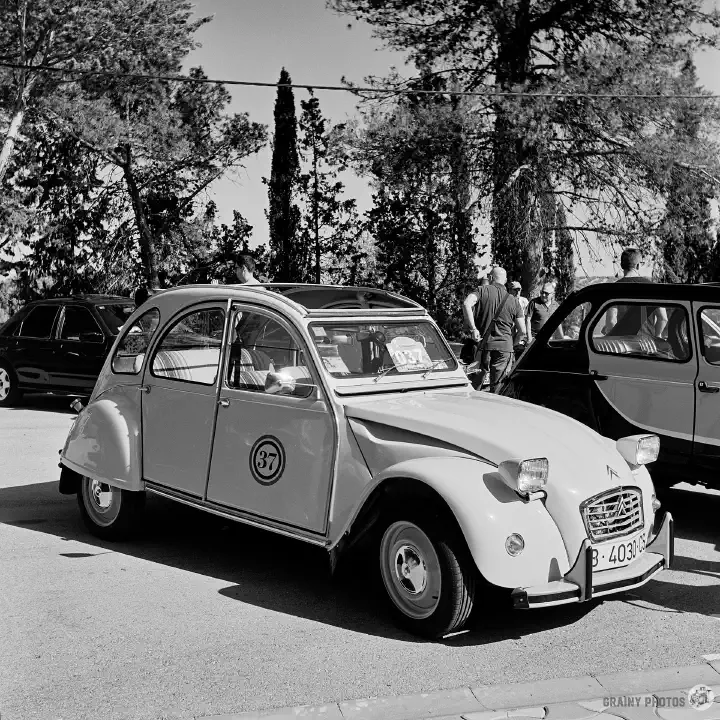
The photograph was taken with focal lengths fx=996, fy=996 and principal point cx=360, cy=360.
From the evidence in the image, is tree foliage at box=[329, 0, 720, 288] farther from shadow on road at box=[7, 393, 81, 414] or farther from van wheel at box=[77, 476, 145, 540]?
van wheel at box=[77, 476, 145, 540]

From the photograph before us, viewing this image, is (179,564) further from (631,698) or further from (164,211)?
(164,211)

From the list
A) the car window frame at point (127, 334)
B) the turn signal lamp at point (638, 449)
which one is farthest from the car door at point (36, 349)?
the turn signal lamp at point (638, 449)

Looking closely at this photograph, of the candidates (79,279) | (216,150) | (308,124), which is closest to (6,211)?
(79,279)

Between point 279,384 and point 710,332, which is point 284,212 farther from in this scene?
point 279,384

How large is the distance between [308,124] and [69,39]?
7007 mm

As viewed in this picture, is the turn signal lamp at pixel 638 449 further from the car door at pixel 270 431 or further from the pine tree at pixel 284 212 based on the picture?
the pine tree at pixel 284 212

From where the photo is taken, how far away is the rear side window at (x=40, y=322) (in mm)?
14266

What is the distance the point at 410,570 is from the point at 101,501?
2.70m

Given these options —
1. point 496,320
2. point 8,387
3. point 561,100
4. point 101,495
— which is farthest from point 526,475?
point 561,100

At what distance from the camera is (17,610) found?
535 cm

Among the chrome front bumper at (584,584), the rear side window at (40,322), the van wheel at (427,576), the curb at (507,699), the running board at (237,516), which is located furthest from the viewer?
the rear side window at (40,322)

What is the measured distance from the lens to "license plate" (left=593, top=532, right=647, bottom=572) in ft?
15.7

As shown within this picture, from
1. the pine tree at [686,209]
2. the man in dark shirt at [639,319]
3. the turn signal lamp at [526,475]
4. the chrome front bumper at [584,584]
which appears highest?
the pine tree at [686,209]

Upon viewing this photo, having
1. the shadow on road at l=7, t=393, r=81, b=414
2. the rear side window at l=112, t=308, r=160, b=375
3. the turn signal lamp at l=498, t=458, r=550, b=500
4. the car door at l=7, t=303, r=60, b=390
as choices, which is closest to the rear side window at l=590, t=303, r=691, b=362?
the turn signal lamp at l=498, t=458, r=550, b=500
